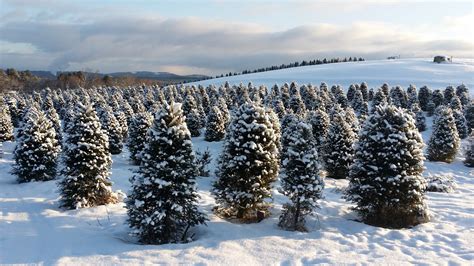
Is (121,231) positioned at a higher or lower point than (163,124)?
lower

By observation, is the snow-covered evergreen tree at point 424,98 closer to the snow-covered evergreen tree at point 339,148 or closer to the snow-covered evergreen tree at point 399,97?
the snow-covered evergreen tree at point 399,97

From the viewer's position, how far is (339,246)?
12.2 m

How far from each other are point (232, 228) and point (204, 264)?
2757 millimetres

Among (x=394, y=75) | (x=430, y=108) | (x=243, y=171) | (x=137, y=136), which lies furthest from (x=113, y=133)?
(x=394, y=75)

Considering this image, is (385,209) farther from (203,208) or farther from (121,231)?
(121,231)

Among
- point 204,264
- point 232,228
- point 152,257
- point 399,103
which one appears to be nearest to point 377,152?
point 232,228

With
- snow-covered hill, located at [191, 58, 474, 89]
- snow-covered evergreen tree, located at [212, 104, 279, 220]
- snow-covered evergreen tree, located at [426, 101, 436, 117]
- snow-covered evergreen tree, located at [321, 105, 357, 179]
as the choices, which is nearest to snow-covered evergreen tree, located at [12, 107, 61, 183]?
snow-covered evergreen tree, located at [212, 104, 279, 220]

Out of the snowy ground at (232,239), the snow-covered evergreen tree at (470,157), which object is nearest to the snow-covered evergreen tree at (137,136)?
the snowy ground at (232,239)

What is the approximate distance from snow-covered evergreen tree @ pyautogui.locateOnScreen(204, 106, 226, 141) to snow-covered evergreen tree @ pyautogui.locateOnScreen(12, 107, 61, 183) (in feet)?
53.2

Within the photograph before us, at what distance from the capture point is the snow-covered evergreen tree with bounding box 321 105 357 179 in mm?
22406

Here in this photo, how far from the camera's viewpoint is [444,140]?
30359 millimetres

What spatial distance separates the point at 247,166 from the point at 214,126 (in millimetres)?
21188

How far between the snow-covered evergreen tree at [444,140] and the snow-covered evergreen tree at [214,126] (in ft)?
55.6

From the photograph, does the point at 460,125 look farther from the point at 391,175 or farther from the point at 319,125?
the point at 391,175
